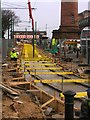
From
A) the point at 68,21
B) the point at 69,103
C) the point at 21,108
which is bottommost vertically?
the point at 21,108

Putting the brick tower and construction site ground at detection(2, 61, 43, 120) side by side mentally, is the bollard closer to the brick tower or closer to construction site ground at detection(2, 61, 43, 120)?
construction site ground at detection(2, 61, 43, 120)

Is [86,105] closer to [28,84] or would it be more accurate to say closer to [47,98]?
[47,98]

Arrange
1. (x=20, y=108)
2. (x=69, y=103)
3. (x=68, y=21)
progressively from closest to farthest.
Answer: (x=69, y=103) → (x=20, y=108) → (x=68, y=21)

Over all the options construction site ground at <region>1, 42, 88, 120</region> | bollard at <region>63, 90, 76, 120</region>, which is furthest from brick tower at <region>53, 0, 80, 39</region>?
bollard at <region>63, 90, 76, 120</region>

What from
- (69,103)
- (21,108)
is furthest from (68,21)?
(69,103)

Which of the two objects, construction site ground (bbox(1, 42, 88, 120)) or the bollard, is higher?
the bollard

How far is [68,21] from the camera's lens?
5969 centimetres

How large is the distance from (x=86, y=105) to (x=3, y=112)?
11.4ft

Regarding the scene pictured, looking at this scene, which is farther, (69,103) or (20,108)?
(20,108)

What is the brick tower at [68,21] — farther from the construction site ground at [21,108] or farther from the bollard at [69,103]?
the bollard at [69,103]

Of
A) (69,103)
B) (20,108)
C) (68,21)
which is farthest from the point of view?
(68,21)

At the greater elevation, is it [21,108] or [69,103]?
[69,103]

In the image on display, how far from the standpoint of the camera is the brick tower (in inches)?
2302

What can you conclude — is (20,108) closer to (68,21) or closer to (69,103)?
(69,103)
